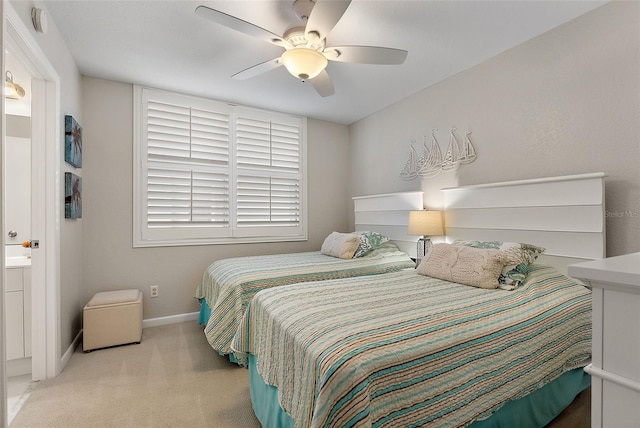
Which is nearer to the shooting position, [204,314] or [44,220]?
[44,220]

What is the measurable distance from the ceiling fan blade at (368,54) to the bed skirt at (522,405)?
6.73ft

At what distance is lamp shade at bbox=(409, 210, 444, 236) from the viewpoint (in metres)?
2.85

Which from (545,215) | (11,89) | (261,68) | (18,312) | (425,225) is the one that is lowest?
(18,312)

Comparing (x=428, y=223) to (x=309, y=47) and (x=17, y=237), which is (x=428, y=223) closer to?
(x=309, y=47)

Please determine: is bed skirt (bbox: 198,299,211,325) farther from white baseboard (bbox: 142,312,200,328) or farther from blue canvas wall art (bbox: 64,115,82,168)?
blue canvas wall art (bbox: 64,115,82,168)

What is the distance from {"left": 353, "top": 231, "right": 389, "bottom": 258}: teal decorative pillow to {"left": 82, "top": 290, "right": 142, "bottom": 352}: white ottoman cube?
7.26 ft

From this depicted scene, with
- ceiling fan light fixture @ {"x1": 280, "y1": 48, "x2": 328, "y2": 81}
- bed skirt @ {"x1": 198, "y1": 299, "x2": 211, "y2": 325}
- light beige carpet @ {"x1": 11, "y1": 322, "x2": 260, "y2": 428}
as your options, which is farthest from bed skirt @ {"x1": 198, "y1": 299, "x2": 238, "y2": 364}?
ceiling fan light fixture @ {"x1": 280, "y1": 48, "x2": 328, "y2": 81}

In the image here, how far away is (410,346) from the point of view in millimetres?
1154

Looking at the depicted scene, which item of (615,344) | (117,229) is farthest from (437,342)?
(117,229)

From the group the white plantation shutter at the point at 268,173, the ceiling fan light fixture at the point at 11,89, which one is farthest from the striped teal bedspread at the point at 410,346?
the ceiling fan light fixture at the point at 11,89

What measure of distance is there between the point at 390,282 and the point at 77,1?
2.81 metres

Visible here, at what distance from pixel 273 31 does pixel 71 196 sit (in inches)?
83.6

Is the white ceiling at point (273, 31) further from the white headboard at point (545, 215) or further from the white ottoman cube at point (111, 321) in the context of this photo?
the white ottoman cube at point (111, 321)

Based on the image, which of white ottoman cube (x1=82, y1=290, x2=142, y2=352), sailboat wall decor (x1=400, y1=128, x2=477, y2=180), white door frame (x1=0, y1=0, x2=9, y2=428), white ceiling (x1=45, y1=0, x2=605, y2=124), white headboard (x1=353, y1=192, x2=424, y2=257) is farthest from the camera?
white headboard (x1=353, y1=192, x2=424, y2=257)
